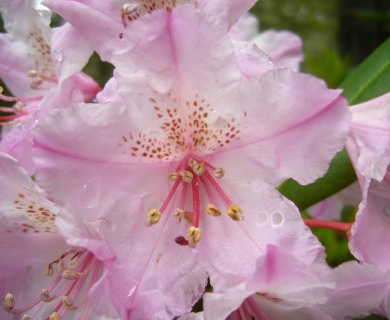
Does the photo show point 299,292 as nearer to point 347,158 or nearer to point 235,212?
point 235,212

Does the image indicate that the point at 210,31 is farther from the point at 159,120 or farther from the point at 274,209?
the point at 274,209

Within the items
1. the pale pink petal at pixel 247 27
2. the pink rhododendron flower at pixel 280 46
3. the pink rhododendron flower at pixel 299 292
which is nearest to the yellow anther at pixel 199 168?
the pink rhododendron flower at pixel 299 292

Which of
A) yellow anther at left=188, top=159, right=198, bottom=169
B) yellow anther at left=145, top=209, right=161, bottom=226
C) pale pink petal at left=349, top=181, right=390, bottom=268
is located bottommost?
pale pink petal at left=349, top=181, right=390, bottom=268

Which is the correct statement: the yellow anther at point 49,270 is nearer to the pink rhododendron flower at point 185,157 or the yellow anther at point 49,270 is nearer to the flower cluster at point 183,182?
the flower cluster at point 183,182

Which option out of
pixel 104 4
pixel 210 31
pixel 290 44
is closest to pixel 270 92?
pixel 210 31

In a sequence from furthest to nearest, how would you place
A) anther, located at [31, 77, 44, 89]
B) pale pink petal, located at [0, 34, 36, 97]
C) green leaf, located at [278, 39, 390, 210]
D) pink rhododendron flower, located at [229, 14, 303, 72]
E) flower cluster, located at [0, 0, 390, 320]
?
1. pink rhododendron flower, located at [229, 14, 303, 72]
2. pale pink petal, located at [0, 34, 36, 97]
3. anther, located at [31, 77, 44, 89]
4. green leaf, located at [278, 39, 390, 210]
5. flower cluster, located at [0, 0, 390, 320]

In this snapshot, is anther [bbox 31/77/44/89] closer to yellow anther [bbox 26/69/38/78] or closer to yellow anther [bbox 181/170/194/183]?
yellow anther [bbox 26/69/38/78]

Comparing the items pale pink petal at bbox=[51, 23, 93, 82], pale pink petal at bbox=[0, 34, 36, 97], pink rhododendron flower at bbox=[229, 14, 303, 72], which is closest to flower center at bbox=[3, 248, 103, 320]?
pale pink petal at bbox=[51, 23, 93, 82]

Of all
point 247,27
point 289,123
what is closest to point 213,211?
point 289,123
